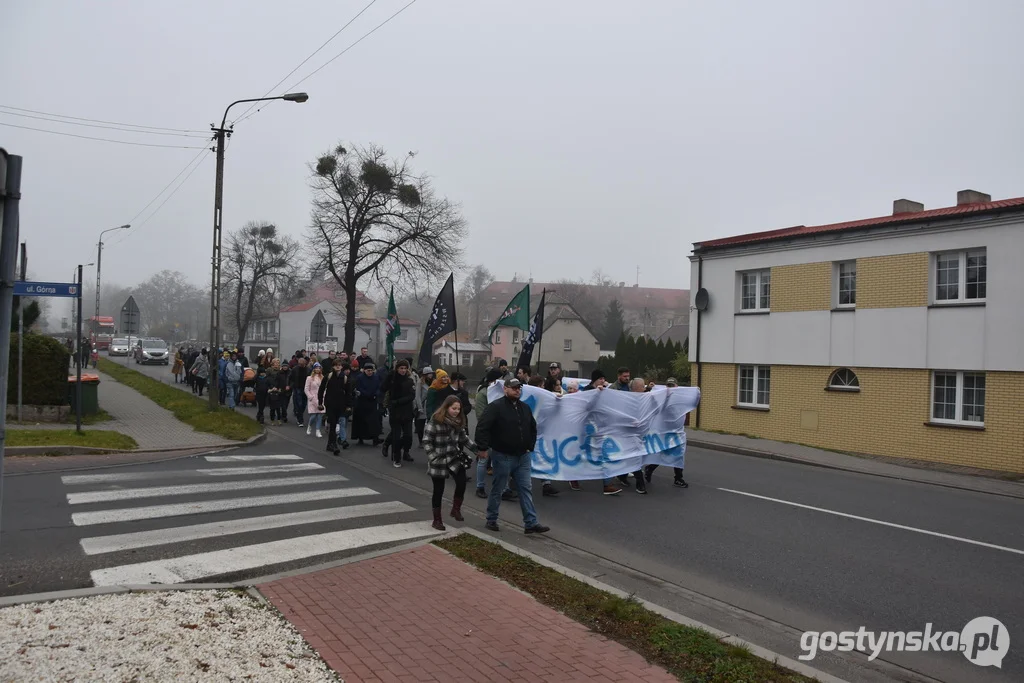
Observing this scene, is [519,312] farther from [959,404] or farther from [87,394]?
[87,394]

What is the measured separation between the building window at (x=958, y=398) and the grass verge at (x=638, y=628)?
1451cm

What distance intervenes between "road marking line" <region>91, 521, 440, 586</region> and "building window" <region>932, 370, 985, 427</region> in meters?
14.4

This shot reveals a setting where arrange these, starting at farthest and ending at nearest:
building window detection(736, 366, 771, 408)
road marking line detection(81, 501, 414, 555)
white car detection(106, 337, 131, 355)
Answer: white car detection(106, 337, 131, 355) < building window detection(736, 366, 771, 408) < road marking line detection(81, 501, 414, 555)

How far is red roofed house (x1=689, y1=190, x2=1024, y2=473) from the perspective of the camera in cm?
1731

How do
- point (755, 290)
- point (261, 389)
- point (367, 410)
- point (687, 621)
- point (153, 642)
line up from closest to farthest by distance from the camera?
point (153, 642) → point (687, 621) → point (367, 410) → point (261, 389) → point (755, 290)

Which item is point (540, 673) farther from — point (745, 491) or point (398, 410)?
point (398, 410)

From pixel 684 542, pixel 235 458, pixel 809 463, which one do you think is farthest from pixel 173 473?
pixel 809 463

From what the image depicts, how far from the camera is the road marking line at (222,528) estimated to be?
25.2ft

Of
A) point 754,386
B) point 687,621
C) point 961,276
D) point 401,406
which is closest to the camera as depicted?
point 687,621

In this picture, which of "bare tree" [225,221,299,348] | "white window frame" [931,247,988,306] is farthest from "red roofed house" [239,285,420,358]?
"white window frame" [931,247,988,306]

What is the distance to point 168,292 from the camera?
134 metres

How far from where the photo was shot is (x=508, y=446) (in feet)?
29.9

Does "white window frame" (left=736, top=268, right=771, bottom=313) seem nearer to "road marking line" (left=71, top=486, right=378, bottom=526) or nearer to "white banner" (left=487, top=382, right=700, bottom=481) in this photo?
"white banner" (left=487, top=382, right=700, bottom=481)

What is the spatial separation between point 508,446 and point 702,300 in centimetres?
1656
